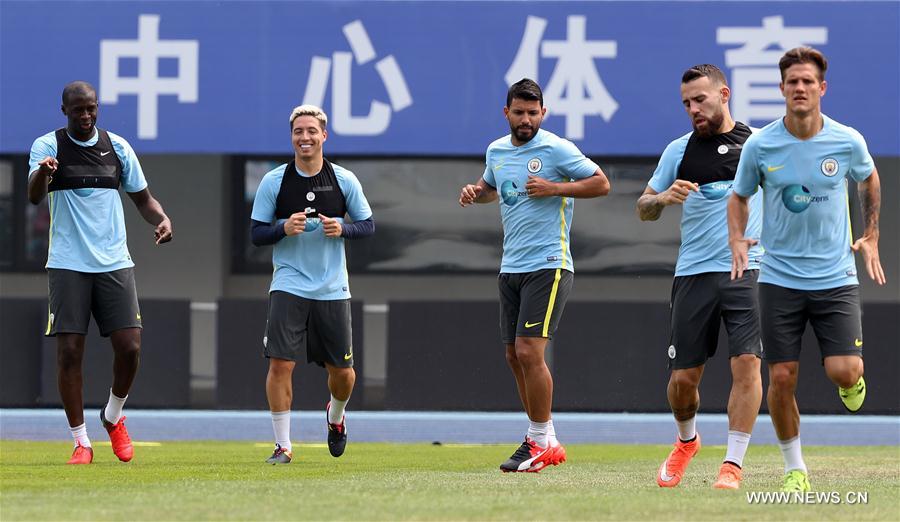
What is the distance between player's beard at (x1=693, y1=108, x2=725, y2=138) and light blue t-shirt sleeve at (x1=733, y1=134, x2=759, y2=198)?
68cm

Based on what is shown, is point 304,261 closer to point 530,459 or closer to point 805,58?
point 530,459

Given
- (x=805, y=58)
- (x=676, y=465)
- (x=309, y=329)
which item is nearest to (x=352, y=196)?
(x=309, y=329)

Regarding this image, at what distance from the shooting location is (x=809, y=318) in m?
7.14

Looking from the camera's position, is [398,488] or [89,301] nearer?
[398,488]

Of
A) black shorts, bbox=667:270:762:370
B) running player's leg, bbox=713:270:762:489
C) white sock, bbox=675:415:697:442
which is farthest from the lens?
white sock, bbox=675:415:697:442

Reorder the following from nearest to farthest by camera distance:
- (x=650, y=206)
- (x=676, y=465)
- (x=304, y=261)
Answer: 1. (x=650, y=206)
2. (x=676, y=465)
3. (x=304, y=261)

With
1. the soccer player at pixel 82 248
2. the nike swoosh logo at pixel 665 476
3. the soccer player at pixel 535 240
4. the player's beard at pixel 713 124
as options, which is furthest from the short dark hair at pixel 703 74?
the soccer player at pixel 82 248

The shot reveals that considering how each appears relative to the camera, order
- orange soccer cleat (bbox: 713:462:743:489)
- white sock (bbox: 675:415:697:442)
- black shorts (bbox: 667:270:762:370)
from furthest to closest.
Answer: white sock (bbox: 675:415:697:442) → black shorts (bbox: 667:270:762:370) → orange soccer cleat (bbox: 713:462:743:489)

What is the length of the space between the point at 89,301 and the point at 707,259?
143 inches

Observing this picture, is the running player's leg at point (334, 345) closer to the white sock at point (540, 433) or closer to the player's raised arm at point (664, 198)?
the white sock at point (540, 433)

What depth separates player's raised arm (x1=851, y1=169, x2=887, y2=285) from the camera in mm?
7059

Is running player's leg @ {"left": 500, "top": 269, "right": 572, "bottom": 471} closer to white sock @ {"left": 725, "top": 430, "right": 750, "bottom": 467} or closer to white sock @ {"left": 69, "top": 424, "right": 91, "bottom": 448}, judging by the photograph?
white sock @ {"left": 725, "top": 430, "right": 750, "bottom": 467}

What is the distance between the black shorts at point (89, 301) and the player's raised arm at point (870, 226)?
13.8 feet

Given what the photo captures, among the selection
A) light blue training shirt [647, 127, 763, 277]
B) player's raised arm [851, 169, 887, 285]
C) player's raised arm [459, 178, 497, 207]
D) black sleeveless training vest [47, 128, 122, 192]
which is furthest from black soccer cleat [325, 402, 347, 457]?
player's raised arm [851, 169, 887, 285]
